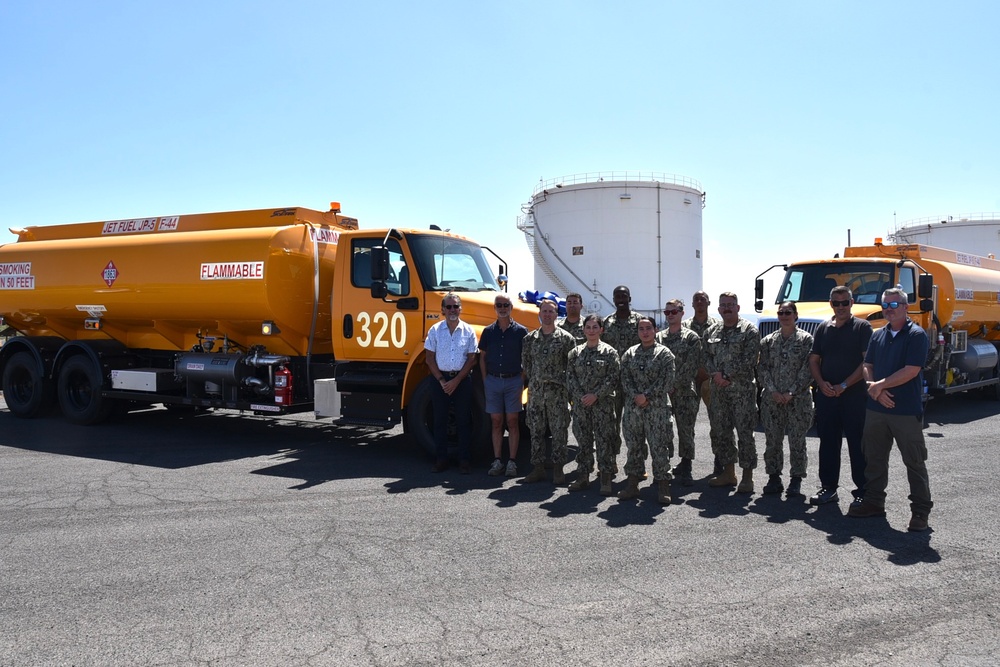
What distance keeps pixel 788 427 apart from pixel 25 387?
12146mm

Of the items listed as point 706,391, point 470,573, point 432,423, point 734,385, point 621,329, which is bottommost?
point 470,573

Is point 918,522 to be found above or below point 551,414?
below

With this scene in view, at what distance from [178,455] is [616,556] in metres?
6.48

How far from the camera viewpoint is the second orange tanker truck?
40.8 ft

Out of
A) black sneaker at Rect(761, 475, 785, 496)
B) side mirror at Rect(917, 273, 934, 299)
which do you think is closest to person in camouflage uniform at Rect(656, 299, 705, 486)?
black sneaker at Rect(761, 475, 785, 496)

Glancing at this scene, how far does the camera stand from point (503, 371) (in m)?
8.08

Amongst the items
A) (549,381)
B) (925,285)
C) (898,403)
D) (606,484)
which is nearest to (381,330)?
(549,381)

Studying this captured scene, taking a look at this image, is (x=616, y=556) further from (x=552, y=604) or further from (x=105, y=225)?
(x=105, y=225)

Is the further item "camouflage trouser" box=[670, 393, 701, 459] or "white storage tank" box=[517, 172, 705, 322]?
"white storage tank" box=[517, 172, 705, 322]

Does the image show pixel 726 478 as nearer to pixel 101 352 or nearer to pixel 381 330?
pixel 381 330

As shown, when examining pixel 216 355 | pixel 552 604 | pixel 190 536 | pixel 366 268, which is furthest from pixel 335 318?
pixel 552 604

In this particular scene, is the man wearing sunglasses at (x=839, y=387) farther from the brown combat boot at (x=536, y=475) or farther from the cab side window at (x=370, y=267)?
the cab side window at (x=370, y=267)

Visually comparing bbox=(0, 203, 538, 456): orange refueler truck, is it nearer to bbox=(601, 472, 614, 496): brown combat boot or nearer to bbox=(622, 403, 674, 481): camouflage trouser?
bbox=(601, 472, 614, 496): brown combat boot

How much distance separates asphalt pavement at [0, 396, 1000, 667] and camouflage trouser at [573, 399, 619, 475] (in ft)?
1.42
